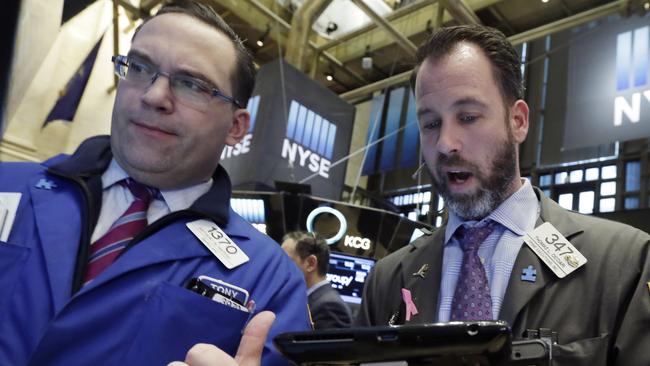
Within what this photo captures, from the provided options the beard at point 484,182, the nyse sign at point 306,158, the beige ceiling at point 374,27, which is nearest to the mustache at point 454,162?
the beard at point 484,182

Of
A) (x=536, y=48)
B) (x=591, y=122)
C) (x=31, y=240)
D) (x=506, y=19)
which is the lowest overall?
(x=31, y=240)

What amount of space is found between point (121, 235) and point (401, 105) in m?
8.15

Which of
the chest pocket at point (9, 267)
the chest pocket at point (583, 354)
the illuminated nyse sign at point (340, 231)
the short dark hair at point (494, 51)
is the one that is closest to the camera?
the chest pocket at point (9, 267)

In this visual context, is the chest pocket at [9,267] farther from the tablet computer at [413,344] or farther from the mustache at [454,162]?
the mustache at [454,162]

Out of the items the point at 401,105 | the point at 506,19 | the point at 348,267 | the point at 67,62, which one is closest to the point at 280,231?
the point at 348,267

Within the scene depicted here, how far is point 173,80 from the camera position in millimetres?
1387

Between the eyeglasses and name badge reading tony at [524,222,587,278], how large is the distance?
964 mm

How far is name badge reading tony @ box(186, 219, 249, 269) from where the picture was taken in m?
1.29

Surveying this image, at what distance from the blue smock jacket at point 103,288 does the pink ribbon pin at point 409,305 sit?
36cm

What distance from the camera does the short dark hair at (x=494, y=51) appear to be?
5.13 ft

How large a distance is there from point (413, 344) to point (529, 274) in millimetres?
815

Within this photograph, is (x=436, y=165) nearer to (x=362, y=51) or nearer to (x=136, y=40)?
(x=136, y=40)

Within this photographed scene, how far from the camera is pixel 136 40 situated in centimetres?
146

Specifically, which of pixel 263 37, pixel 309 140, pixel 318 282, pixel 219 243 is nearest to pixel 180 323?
pixel 219 243
